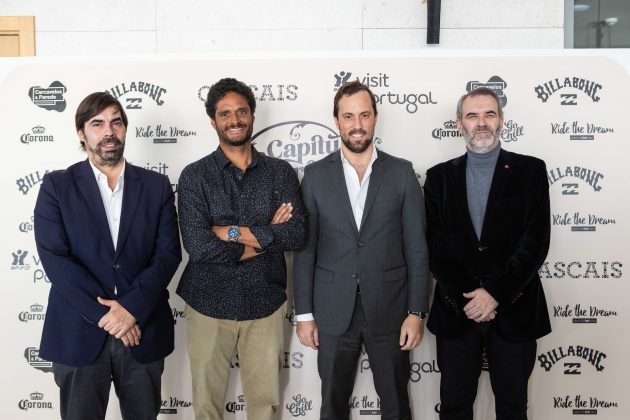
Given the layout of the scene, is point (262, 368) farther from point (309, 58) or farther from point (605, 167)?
point (605, 167)

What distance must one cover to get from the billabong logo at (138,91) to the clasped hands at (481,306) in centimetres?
191

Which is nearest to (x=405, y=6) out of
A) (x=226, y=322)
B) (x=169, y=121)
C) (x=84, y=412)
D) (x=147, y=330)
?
(x=169, y=121)

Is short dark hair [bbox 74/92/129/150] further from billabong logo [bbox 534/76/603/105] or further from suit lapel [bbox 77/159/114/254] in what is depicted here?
billabong logo [bbox 534/76/603/105]

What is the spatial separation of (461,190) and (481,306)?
52 cm

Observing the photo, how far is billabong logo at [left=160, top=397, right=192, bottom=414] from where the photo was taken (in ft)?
8.96

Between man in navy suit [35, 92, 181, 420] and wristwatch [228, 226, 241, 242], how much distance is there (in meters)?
0.26

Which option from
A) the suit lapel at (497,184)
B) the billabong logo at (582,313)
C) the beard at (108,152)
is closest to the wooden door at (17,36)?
the beard at (108,152)

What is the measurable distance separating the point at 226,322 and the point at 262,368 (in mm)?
276

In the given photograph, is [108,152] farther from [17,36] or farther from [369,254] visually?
[17,36]

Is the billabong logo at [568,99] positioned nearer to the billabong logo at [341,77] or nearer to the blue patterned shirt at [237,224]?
the billabong logo at [341,77]

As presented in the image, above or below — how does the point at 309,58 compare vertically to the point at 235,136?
above

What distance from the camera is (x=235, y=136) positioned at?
7.20 feet

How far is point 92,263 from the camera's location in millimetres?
2014

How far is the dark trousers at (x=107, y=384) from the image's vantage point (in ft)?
6.57
